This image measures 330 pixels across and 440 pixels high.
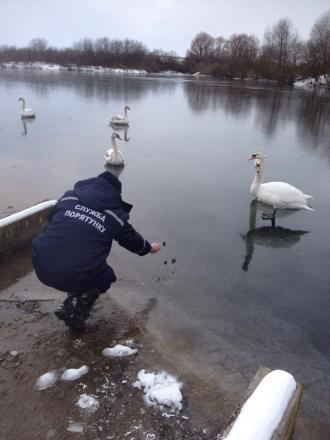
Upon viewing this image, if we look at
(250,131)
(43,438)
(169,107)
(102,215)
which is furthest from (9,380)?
(169,107)

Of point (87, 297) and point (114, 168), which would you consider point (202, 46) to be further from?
point (87, 297)

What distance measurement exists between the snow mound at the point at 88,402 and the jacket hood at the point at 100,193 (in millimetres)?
1363

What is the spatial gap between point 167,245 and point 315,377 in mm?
2903

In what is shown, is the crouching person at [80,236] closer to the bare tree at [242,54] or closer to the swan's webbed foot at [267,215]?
the swan's webbed foot at [267,215]

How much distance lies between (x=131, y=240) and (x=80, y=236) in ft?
1.62

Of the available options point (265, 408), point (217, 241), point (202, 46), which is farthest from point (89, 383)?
point (202, 46)

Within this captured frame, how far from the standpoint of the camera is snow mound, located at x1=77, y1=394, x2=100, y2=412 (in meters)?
2.74

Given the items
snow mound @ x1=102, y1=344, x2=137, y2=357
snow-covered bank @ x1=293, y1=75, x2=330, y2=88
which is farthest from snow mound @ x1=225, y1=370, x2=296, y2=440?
snow-covered bank @ x1=293, y1=75, x2=330, y2=88

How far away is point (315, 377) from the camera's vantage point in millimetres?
3445

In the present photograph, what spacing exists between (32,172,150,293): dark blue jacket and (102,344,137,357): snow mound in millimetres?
598

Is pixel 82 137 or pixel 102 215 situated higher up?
pixel 102 215

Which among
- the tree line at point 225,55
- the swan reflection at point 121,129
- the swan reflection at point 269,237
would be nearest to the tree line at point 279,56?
the tree line at point 225,55

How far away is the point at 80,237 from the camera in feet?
9.71

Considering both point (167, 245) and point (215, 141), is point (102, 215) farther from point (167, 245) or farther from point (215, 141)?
point (215, 141)
